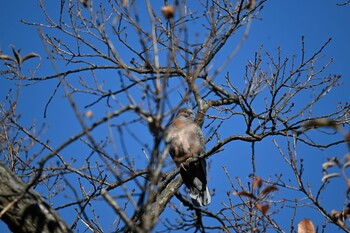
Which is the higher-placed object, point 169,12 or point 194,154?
point 194,154

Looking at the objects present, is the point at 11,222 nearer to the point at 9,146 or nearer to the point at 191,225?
the point at 191,225

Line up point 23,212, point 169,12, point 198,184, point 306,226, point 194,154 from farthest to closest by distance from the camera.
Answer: point 194,154
point 198,184
point 306,226
point 23,212
point 169,12

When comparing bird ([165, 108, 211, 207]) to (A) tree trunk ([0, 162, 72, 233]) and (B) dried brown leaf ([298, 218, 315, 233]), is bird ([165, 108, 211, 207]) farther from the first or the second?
(A) tree trunk ([0, 162, 72, 233])

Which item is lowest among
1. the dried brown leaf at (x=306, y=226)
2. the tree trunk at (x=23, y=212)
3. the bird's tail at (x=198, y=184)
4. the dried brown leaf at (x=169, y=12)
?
the tree trunk at (x=23, y=212)

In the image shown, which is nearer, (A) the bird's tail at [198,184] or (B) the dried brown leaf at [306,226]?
(B) the dried brown leaf at [306,226]

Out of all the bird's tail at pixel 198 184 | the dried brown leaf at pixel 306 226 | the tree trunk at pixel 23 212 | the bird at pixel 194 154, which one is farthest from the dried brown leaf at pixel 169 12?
the bird's tail at pixel 198 184

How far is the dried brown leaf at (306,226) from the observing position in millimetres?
2241

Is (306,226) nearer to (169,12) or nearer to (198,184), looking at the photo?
(169,12)

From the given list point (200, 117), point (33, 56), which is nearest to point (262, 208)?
point (33, 56)

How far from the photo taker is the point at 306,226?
2.26 meters

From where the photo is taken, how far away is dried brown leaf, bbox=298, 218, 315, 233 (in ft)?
7.35

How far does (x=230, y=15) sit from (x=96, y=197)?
291 centimetres

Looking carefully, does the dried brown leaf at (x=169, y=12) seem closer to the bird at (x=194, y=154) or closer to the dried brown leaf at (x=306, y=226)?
the dried brown leaf at (x=306, y=226)

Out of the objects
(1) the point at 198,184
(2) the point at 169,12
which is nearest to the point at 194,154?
(1) the point at 198,184
